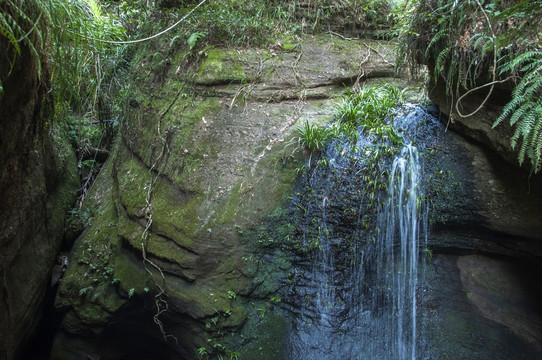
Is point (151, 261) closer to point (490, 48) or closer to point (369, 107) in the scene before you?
point (369, 107)

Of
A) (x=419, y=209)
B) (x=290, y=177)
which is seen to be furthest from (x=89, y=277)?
(x=419, y=209)

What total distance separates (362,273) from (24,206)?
3.42 m

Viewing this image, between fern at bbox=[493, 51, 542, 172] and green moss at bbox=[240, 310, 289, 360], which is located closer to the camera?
fern at bbox=[493, 51, 542, 172]

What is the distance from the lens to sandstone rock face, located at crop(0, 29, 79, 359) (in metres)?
2.67

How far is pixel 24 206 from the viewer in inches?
131

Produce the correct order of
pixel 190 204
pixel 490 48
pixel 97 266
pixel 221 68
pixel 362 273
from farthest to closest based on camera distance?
pixel 221 68 < pixel 97 266 < pixel 190 204 < pixel 362 273 < pixel 490 48

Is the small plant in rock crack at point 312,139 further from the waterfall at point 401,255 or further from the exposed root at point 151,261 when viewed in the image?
the exposed root at point 151,261

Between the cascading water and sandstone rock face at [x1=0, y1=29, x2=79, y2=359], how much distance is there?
2.76m

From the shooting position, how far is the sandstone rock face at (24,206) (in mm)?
2672

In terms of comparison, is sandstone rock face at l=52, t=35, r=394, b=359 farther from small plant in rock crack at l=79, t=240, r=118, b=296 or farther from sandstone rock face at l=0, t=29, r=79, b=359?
sandstone rock face at l=0, t=29, r=79, b=359

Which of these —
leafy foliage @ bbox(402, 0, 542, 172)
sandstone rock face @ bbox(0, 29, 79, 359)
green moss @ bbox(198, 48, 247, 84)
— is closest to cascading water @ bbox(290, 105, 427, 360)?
leafy foliage @ bbox(402, 0, 542, 172)

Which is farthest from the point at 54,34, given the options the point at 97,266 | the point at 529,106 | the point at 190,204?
the point at 529,106

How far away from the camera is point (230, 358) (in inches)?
143

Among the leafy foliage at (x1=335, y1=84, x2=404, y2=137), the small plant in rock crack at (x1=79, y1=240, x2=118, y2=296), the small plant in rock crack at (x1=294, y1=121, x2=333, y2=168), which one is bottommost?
the small plant in rock crack at (x1=79, y1=240, x2=118, y2=296)
